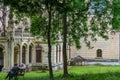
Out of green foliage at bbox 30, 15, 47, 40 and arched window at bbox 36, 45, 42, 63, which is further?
arched window at bbox 36, 45, 42, 63

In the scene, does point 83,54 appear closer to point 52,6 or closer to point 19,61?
point 19,61

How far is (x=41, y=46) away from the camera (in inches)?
2226

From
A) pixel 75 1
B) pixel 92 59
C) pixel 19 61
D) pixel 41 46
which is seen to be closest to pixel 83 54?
pixel 92 59

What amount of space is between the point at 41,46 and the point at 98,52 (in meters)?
15.3

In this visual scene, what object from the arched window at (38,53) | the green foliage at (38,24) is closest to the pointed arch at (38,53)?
the arched window at (38,53)

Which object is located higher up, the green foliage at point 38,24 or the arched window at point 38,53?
the green foliage at point 38,24

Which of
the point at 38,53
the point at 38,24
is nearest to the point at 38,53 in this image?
the point at 38,53

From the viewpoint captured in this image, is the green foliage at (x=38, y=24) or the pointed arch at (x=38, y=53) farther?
the pointed arch at (x=38, y=53)

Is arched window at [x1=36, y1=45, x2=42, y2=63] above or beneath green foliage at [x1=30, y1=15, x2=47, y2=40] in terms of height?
beneath

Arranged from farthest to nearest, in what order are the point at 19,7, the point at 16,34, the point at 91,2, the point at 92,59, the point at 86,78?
the point at 92,59
the point at 16,34
the point at 91,2
the point at 86,78
the point at 19,7

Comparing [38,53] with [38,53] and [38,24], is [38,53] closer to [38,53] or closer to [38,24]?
[38,53]

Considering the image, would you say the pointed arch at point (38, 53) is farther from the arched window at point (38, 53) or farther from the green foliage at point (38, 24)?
the green foliage at point (38, 24)

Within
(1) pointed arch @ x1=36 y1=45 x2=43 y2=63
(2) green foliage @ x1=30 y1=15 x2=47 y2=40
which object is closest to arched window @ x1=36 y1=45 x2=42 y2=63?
(1) pointed arch @ x1=36 y1=45 x2=43 y2=63

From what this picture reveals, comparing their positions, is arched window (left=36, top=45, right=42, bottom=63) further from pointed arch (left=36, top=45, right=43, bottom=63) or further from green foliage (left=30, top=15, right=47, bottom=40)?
green foliage (left=30, top=15, right=47, bottom=40)
